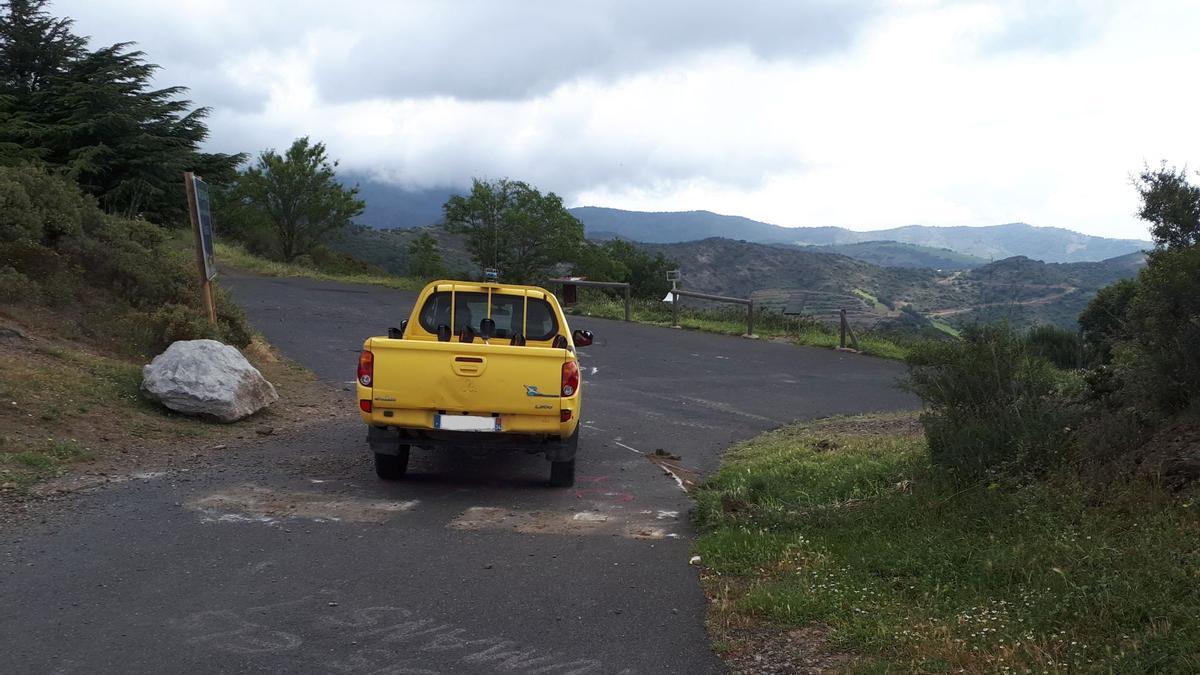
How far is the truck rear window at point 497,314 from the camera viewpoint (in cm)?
937

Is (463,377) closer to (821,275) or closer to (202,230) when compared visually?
(202,230)

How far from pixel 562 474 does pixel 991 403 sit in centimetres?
353

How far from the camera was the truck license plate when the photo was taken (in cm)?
752

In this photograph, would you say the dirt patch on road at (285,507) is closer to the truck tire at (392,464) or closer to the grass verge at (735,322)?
the truck tire at (392,464)

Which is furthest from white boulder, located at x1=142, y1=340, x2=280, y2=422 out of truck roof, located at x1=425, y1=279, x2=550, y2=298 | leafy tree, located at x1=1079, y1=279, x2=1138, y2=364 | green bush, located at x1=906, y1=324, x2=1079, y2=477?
leafy tree, located at x1=1079, y1=279, x2=1138, y2=364

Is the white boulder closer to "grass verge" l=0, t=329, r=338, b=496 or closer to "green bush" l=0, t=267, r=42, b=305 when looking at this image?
"grass verge" l=0, t=329, r=338, b=496

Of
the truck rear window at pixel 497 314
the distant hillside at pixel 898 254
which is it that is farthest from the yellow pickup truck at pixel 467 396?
the distant hillside at pixel 898 254

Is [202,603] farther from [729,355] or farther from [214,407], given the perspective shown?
[729,355]

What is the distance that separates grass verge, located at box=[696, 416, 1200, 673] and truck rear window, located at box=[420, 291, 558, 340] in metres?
3.24

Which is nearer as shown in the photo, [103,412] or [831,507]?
[831,507]

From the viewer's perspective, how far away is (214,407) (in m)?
9.70

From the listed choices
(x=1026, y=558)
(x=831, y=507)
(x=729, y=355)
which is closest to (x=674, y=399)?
(x=729, y=355)

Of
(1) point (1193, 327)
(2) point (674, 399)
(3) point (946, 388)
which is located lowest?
(2) point (674, 399)

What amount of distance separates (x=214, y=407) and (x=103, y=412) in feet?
3.46
